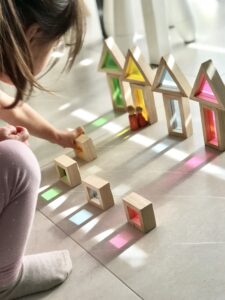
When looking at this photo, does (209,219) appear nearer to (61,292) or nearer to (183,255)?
(183,255)

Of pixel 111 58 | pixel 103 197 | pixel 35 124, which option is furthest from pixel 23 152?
pixel 111 58

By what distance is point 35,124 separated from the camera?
110 cm

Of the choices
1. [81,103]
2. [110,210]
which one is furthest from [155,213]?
[81,103]

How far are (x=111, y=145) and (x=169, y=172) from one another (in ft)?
0.65

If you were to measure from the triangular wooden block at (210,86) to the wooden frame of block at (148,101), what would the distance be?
173mm

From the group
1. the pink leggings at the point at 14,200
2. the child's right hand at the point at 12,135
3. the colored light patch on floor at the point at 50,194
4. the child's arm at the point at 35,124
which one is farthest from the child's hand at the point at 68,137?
the pink leggings at the point at 14,200

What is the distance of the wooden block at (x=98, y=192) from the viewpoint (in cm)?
94

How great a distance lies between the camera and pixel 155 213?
0.91m

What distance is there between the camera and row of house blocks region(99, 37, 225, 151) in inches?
39.2

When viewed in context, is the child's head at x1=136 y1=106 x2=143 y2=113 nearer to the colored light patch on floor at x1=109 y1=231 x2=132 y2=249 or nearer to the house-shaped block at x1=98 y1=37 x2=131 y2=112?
the house-shaped block at x1=98 y1=37 x2=131 y2=112

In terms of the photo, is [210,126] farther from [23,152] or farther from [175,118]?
[23,152]

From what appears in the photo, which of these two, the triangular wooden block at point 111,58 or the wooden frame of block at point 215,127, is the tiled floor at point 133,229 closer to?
the wooden frame of block at point 215,127

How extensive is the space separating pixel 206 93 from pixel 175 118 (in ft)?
0.46

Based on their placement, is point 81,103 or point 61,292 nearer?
point 61,292
